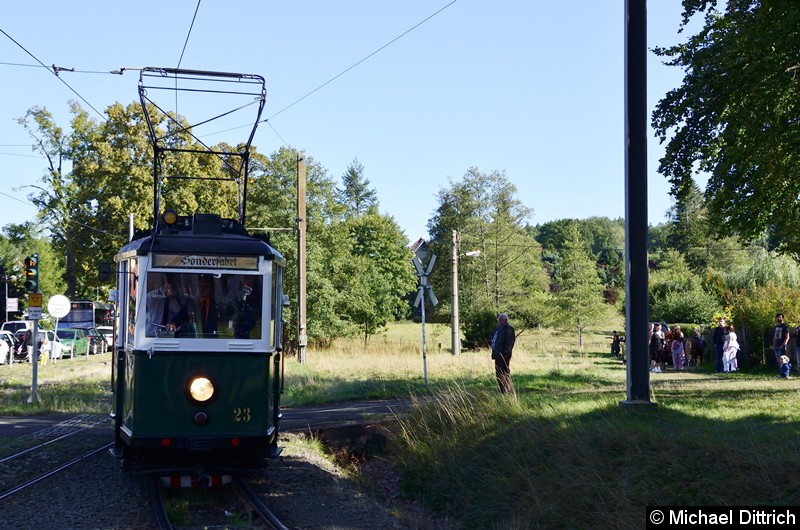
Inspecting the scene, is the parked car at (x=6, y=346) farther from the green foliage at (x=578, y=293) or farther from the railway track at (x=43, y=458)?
the green foliage at (x=578, y=293)

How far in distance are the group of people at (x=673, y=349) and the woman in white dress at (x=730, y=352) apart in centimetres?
212

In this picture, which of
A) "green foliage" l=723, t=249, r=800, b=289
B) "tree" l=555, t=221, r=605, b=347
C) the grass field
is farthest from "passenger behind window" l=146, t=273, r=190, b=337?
"tree" l=555, t=221, r=605, b=347

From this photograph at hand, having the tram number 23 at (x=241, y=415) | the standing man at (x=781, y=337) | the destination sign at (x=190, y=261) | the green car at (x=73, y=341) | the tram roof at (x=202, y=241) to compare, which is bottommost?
the green car at (x=73, y=341)

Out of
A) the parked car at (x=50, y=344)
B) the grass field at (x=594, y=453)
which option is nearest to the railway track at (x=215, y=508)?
the grass field at (x=594, y=453)

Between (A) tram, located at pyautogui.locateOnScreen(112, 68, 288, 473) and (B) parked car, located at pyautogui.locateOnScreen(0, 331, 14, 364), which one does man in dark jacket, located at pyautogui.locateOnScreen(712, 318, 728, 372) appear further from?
(B) parked car, located at pyautogui.locateOnScreen(0, 331, 14, 364)

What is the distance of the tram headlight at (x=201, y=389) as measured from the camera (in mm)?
9727

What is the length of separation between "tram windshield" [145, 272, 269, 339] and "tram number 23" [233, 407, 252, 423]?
2.68ft

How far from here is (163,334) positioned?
32.2 feet

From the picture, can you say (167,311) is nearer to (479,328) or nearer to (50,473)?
(50,473)

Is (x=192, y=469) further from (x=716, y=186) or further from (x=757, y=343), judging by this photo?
(x=757, y=343)

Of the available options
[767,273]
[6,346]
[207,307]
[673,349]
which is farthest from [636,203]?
[767,273]

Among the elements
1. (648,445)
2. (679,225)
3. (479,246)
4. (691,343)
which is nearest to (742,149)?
(648,445)

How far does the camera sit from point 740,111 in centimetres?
1505

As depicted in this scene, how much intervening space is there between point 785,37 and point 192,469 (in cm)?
1034
